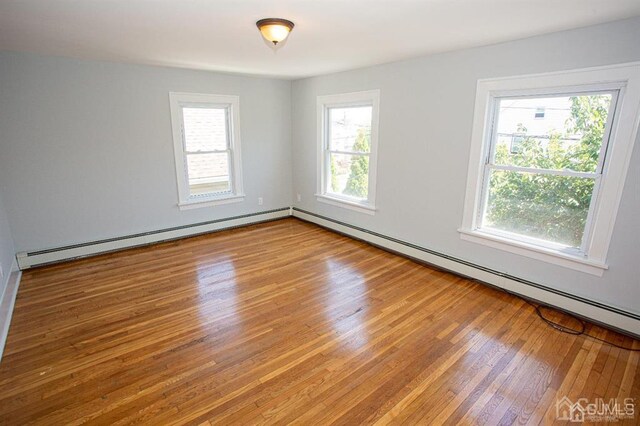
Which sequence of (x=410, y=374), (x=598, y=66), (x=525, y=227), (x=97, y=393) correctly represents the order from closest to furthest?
(x=97, y=393)
(x=410, y=374)
(x=598, y=66)
(x=525, y=227)

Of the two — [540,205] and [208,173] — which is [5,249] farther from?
[540,205]

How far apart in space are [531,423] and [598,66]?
2554 mm

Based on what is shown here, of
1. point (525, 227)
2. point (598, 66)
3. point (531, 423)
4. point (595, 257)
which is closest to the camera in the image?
point (531, 423)

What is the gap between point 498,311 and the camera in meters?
2.90

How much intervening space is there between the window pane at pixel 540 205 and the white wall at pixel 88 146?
3839 millimetres

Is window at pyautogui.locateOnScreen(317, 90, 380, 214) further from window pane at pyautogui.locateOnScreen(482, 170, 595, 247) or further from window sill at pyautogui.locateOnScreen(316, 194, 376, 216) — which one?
window pane at pyautogui.locateOnScreen(482, 170, 595, 247)

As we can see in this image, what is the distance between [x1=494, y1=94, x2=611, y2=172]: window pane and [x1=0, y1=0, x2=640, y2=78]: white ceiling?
0.58 meters

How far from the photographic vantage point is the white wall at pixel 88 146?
11.5 feet

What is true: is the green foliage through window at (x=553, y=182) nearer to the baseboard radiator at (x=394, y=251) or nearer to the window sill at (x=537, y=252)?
the window sill at (x=537, y=252)

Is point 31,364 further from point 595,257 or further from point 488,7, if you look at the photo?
point 595,257

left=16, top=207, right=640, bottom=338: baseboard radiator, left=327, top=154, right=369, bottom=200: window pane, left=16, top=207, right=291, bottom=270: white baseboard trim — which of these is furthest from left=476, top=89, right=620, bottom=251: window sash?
left=16, top=207, right=291, bottom=270: white baseboard trim

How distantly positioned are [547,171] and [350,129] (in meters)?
2.60

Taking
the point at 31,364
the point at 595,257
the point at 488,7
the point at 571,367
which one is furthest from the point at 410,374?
the point at 31,364

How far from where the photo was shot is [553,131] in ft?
9.18
